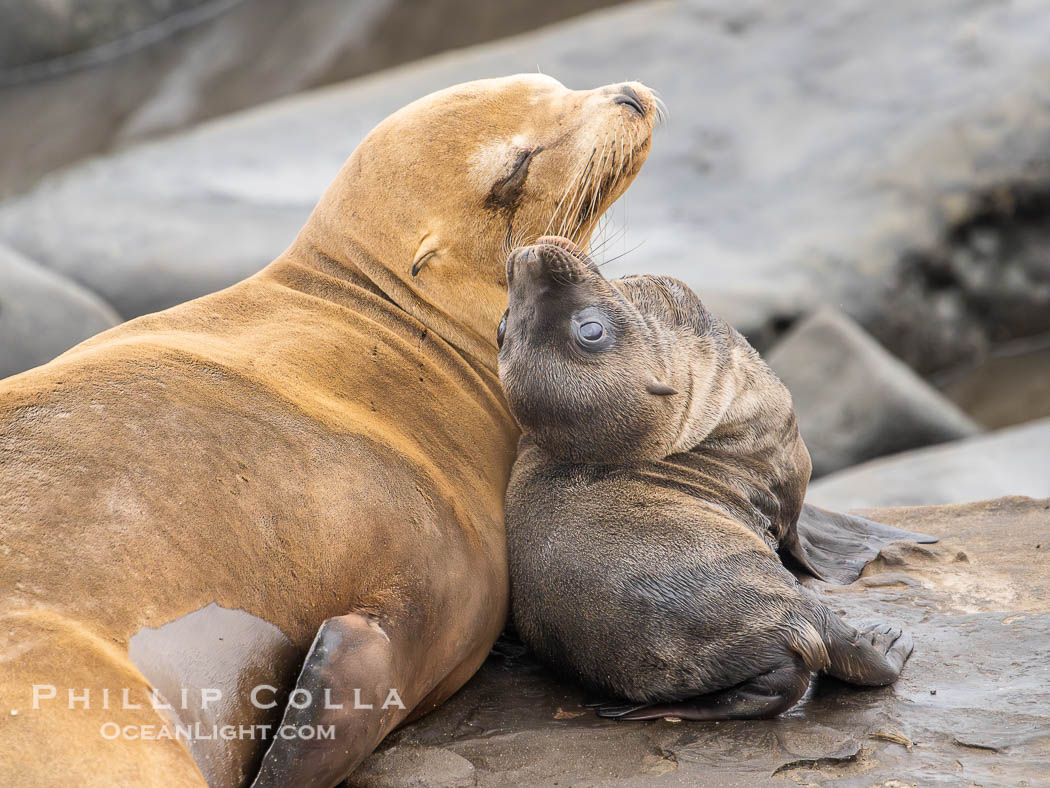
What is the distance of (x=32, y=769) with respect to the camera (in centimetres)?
236

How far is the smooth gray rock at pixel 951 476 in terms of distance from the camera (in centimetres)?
733

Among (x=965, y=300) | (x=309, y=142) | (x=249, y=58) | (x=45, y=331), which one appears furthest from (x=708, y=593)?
(x=249, y=58)

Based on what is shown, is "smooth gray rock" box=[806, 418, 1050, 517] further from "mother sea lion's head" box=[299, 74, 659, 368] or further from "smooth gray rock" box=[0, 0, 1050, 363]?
"mother sea lion's head" box=[299, 74, 659, 368]

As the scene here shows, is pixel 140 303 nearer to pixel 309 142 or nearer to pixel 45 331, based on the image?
pixel 45 331

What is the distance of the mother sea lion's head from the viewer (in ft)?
13.3

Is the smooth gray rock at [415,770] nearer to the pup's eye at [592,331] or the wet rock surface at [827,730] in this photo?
the wet rock surface at [827,730]

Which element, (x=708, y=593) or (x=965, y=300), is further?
(x=965, y=300)

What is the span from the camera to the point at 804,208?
438 inches

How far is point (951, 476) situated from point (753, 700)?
460 cm

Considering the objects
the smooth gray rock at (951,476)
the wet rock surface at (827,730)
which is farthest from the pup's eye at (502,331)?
the smooth gray rock at (951,476)

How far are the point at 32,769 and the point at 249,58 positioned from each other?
15994mm

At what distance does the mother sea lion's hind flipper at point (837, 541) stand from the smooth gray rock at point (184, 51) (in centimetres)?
1322

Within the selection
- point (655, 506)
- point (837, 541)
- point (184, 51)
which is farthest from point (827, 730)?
point (184, 51)

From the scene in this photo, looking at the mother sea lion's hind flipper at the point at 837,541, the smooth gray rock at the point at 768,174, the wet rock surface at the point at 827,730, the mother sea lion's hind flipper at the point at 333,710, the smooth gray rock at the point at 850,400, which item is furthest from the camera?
the smooth gray rock at the point at 768,174
